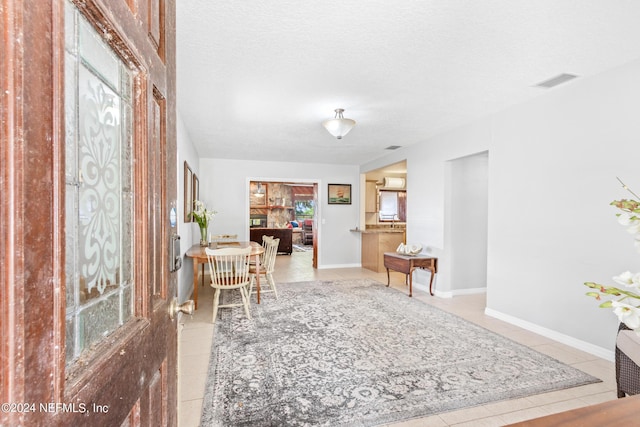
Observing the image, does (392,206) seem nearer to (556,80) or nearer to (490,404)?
(556,80)

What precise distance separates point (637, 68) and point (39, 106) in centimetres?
370

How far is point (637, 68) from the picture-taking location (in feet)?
8.14

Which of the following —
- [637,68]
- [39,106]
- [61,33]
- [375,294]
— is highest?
[637,68]

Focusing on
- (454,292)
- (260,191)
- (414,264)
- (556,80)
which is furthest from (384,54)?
(260,191)

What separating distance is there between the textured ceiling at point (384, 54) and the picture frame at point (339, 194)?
343cm

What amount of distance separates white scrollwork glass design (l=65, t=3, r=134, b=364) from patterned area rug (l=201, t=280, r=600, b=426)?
156cm

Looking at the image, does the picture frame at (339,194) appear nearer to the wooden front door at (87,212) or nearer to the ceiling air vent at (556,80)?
the ceiling air vent at (556,80)

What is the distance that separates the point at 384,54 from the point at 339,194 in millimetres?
5117

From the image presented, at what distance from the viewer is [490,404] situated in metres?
2.03

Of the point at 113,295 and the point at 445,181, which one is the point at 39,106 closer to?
Answer: the point at 113,295

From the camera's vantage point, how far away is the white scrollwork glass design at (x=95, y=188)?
1.77ft

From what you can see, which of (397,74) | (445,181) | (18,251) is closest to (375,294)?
(445,181)

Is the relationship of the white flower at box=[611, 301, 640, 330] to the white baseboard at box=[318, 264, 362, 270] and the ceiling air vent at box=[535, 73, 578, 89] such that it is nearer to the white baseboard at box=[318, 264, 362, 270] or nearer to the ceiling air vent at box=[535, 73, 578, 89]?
the ceiling air vent at box=[535, 73, 578, 89]

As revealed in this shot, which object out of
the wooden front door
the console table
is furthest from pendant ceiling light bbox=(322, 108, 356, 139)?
the wooden front door
